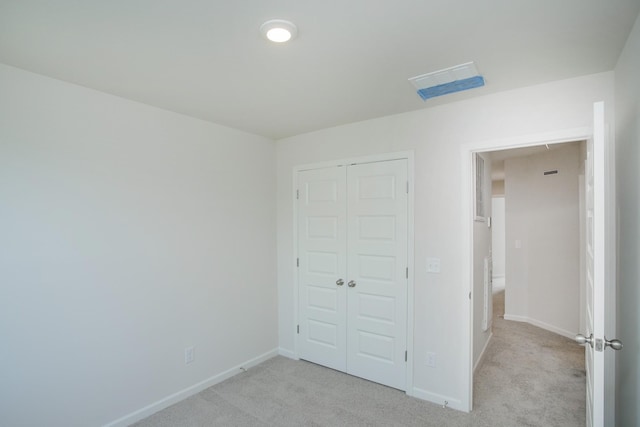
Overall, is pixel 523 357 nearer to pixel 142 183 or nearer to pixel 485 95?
pixel 485 95

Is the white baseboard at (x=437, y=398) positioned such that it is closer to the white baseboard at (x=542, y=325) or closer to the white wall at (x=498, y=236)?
the white baseboard at (x=542, y=325)

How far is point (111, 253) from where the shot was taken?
8.27ft

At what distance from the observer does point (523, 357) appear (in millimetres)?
3814

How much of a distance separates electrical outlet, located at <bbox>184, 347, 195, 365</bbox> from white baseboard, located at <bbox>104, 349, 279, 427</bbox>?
230 millimetres

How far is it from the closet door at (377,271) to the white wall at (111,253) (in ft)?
3.72

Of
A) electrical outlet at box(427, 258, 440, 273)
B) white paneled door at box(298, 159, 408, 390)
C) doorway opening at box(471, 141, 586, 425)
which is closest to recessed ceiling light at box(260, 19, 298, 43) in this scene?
white paneled door at box(298, 159, 408, 390)

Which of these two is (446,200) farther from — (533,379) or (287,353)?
(287,353)

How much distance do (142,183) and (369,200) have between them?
6.58 ft

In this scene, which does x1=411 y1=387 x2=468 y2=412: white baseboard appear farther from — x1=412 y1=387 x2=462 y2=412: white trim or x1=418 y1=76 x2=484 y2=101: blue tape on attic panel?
x1=418 y1=76 x2=484 y2=101: blue tape on attic panel

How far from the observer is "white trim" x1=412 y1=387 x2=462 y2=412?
2.73 metres

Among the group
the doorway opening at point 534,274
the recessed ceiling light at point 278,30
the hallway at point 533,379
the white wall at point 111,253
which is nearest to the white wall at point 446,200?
the hallway at point 533,379

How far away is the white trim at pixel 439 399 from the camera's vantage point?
8.96ft

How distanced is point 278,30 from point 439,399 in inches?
118

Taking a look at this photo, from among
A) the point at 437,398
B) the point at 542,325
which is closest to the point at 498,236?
the point at 542,325
